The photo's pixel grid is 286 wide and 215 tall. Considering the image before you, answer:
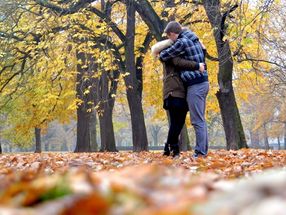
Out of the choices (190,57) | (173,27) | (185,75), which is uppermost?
(173,27)

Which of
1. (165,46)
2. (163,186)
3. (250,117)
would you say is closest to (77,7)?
(165,46)

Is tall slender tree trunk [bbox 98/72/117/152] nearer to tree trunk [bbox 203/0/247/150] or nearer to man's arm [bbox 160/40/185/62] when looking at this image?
tree trunk [bbox 203/0/247/150]

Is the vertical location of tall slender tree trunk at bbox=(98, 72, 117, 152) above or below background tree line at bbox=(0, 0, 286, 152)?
below

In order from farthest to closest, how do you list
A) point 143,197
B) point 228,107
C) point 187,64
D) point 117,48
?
point 117,48 < point 228,107 < point 187,64 < point 143,197

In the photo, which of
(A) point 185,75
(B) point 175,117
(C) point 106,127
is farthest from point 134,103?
(A) point 185,75

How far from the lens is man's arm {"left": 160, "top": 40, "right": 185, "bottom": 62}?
664 cm

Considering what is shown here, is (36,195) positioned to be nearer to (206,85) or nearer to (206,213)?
(206,213)

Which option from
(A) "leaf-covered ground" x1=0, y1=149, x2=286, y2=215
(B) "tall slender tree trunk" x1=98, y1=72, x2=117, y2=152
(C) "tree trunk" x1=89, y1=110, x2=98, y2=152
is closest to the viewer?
(A) "leaf-covered ground" x1=0, y1=149, x2=286, y2=215

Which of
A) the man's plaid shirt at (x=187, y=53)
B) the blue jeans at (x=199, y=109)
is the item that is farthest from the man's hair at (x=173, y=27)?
the blue jeans at (x=199, y=109)

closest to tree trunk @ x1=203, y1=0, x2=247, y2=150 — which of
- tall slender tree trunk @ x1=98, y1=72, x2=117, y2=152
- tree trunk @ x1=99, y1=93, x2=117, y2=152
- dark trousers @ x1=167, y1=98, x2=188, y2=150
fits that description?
dark trousers @ x1=167, y1=98, x2=188, y2=150

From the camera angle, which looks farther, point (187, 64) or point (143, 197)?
point (187, 64)

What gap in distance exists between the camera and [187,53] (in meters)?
6.70

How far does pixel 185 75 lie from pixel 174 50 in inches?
14.8

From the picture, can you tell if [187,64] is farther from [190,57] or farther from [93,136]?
[93,136]
